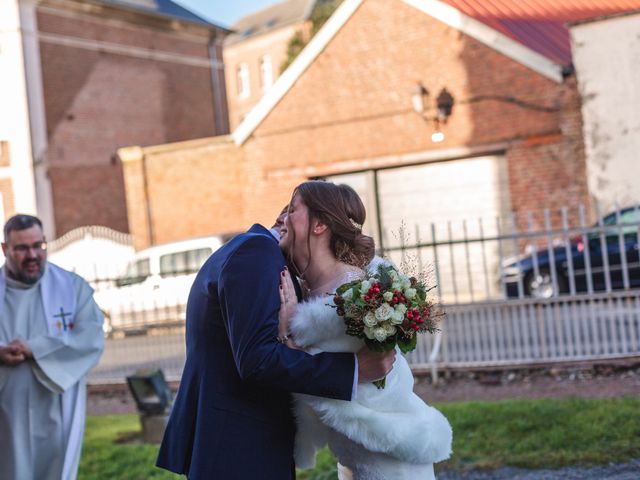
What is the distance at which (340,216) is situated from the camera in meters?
3.19

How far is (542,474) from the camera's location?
20.7 ft

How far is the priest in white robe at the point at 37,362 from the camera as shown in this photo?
5238 millimetres

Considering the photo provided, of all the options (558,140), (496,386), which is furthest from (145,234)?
(496,386)

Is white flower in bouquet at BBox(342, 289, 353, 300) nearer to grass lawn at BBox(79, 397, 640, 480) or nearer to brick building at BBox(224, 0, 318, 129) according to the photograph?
grass lawn at BBox(79, 397, 640, 480)

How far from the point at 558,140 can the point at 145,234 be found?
11.2 metres

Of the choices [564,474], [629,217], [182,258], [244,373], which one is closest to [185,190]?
[182,258]

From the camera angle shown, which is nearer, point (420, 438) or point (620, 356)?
point (420, 438)

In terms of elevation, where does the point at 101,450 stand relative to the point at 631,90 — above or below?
below

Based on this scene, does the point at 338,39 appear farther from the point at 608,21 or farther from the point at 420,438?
the point at 420,438

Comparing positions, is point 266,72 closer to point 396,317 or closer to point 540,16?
point 540,16

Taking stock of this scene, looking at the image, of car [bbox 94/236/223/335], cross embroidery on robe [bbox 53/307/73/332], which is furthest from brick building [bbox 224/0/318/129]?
cross embroidery on robe [bbox 53/307/73/332]

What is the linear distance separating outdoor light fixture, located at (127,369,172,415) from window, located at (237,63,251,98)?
4805 centimetres

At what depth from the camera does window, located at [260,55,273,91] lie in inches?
2164

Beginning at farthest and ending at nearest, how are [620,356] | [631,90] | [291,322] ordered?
1. [631,90]
2. [620,356]
3. [291,322]
